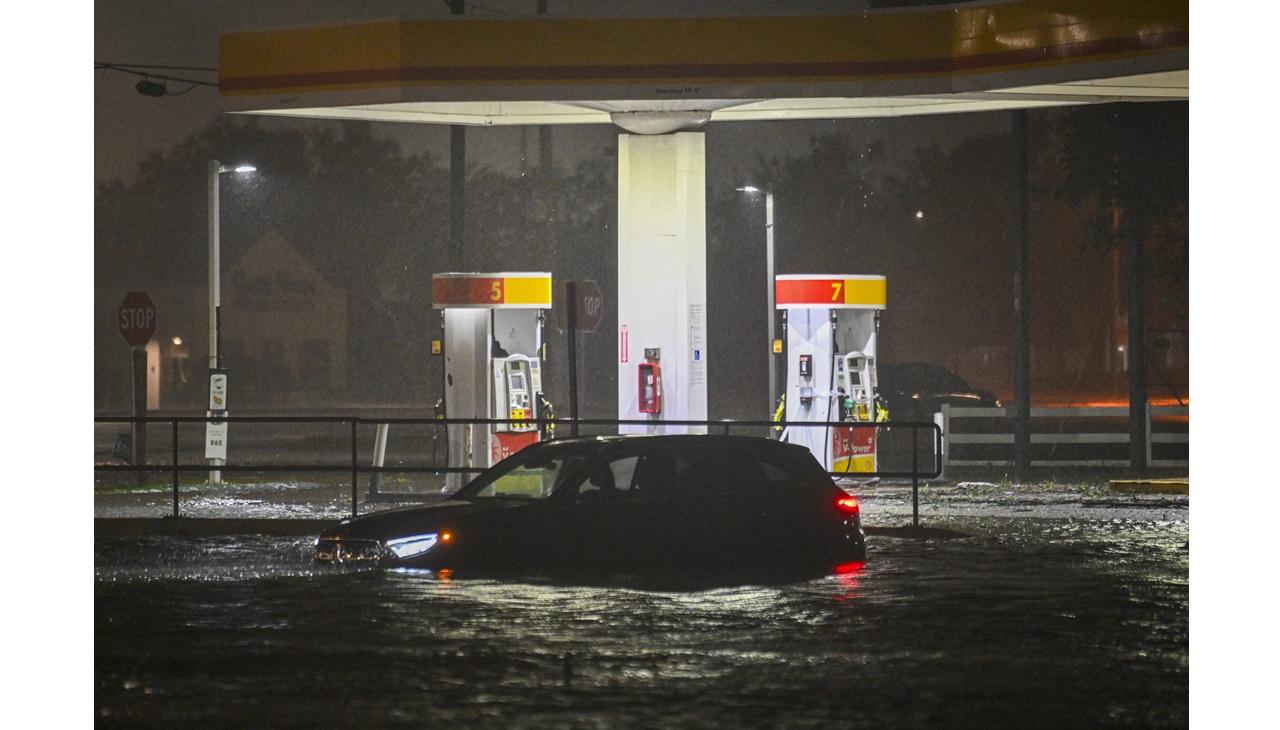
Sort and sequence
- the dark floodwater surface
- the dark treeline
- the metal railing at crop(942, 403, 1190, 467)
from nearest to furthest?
the dark floodwater surface → the metal railing at crop(942, 403, 1190, 467) → the dark treeline

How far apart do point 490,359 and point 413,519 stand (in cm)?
950

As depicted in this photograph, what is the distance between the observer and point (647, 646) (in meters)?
8.84

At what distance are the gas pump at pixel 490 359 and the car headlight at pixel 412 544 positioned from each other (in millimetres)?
8816

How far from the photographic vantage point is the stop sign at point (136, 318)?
2119 cm

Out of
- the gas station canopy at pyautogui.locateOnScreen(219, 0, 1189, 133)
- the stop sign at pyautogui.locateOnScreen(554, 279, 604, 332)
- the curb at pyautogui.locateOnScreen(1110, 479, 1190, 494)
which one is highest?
the gas station canopy at pyautogui.locateOnScreen(219, 0, 1189, 133)

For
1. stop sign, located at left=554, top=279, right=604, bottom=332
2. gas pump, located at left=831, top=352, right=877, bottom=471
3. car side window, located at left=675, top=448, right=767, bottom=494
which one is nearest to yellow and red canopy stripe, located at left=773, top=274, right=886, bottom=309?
gas pump, located at left=831, top=352, right=877, bottom=471

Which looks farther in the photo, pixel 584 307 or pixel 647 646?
pixel 584 307

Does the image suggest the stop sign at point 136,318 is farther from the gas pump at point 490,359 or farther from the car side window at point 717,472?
the car side window at point 717,472

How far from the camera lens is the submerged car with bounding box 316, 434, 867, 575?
428 inches

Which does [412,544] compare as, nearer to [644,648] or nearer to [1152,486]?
[644,648]

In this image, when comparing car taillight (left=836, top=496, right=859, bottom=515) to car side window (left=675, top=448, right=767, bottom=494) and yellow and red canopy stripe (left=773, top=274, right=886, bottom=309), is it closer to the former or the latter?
car side window (left=675, top=448, right=767, bottom=494)

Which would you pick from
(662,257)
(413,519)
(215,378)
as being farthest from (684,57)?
(215,378)

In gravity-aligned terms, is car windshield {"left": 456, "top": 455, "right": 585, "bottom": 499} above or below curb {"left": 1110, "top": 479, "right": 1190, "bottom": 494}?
above

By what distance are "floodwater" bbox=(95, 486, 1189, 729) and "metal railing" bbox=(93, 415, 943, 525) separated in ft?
7.38
